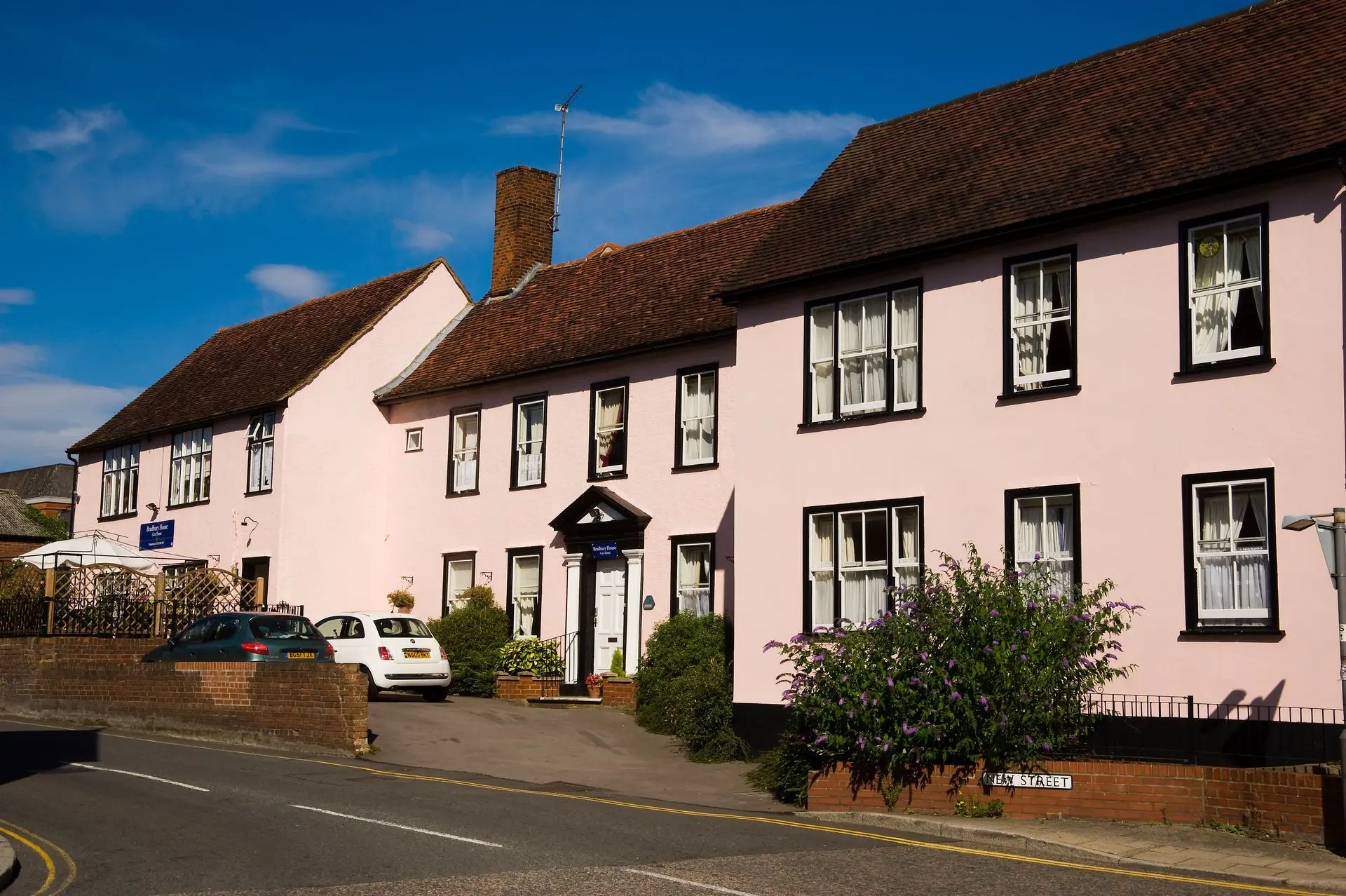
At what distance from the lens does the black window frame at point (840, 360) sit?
65.0 ft

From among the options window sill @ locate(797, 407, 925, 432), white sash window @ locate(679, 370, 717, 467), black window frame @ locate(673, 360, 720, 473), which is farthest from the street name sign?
white sash window @ locate(679, 370, 717, 467)

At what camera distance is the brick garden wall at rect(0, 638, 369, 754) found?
20.1 metres

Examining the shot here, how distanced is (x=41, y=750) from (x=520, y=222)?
18.7m

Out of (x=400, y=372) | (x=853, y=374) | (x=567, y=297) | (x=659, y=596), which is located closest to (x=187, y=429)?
(x=400, y=372)

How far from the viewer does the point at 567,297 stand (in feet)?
104

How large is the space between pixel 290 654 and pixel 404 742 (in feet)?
8.03

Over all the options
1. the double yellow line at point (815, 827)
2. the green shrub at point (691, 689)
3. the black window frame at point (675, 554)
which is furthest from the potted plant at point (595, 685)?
the double yellow line at point (815, 827)

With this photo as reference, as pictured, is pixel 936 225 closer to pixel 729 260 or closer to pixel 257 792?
pixel 729 260

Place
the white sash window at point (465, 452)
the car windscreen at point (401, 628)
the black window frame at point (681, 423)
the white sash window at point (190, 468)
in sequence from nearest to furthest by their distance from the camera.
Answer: the black window frame at point (681, 423)
the car windscreen at point (401, 628)
the white sash window at point (465, 452)
the white sash window at point (190, 468)

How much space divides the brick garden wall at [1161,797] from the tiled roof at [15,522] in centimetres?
5096

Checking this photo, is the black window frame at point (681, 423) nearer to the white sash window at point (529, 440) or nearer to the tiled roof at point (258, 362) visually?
the white sash window at point (529, 440)

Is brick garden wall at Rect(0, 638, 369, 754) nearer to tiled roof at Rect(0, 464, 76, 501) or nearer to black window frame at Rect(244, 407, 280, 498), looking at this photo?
black window frame at Rect(244, 407, 280, 498)

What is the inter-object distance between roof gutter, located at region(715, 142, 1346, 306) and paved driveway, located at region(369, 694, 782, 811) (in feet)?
23.0

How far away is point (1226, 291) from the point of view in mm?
16703
